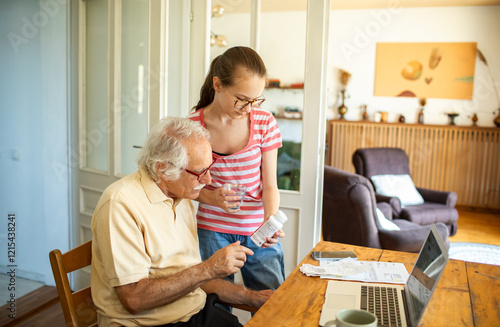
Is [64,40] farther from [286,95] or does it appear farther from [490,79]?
[490,79]

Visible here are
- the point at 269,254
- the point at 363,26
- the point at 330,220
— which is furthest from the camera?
the point at 363,26

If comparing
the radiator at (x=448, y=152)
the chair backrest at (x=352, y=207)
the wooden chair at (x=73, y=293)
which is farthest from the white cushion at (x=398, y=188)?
the wooden chair at (x=73, y=293)

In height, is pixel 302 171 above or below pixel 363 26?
below

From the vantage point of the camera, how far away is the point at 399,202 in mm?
4199

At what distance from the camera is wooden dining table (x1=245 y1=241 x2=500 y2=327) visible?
1139mm

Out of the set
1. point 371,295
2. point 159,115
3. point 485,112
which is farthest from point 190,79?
point 485,112

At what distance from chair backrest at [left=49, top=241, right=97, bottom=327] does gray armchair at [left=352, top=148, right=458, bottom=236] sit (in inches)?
128

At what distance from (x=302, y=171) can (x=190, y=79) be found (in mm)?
861

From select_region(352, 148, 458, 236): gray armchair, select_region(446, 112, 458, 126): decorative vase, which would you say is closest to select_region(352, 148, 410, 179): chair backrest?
select_region(352, 148, 458, 236): gray armchair

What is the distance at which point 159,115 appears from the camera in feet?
8.33

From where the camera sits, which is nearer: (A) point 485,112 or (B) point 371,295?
(B) point 371,295

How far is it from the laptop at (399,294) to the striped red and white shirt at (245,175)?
1.58ft

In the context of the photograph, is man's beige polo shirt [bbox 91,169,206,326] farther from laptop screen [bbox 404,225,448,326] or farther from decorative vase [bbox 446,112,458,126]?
decorative vase [bbox 446,112,458,126]

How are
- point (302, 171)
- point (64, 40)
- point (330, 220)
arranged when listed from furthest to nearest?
1. point (330, 220)
2. point (64, 40)
3. point (302, 171)
